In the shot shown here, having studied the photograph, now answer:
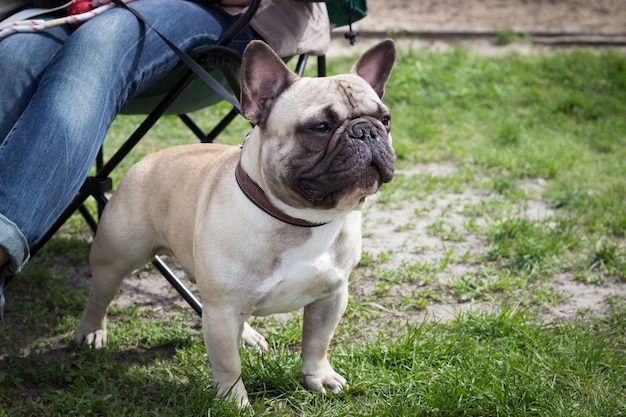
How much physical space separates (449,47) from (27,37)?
524 centimetres

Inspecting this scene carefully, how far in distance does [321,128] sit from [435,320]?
1.20m

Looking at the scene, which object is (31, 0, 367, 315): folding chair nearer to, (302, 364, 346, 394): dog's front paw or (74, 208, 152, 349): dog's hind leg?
(74, 208, 152, 349): dog's hind leg

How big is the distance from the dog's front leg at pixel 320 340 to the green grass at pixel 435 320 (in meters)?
0.05

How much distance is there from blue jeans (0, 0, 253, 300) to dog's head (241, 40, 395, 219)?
1.77 ft

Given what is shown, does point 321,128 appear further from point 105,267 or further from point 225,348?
point 105,267

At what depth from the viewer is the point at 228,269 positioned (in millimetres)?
2180

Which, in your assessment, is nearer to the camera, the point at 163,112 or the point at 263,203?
the point at 263,203

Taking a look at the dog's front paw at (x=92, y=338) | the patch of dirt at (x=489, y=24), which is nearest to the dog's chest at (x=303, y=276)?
the dog's front paw at (x=92, y=338)

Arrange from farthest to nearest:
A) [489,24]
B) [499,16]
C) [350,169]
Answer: [499,16], [489,24], [350,169]

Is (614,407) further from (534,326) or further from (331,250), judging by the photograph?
(331,250)

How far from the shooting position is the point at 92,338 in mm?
2779

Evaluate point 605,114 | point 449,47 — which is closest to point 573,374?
point 605,114

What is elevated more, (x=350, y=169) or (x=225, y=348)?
(x=350, y=169)

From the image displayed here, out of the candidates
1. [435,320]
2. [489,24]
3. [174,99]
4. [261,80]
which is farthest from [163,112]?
[489,24]
